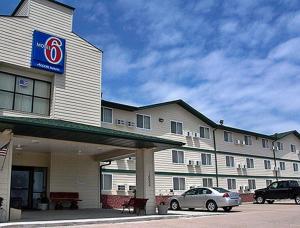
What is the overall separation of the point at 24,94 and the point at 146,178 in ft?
24.0

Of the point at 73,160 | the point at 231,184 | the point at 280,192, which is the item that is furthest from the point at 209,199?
the point at 231,184

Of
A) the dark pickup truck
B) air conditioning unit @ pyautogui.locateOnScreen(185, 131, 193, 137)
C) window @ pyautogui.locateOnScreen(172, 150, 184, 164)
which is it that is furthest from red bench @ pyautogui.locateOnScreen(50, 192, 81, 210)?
the dark pickup truck

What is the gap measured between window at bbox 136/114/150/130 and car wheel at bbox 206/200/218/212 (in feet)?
29.1

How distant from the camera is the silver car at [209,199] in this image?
21.0 meters

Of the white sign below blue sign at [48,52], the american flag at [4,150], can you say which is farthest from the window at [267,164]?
the american flag at [4,150]

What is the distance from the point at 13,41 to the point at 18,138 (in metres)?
5.53

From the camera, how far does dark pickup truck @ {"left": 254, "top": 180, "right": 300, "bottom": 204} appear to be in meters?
29.4

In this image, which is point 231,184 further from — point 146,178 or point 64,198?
point 64,198

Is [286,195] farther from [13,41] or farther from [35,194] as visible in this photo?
[13,41]

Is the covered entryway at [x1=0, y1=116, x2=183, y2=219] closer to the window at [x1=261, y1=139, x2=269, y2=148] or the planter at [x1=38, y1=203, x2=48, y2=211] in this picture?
the planter at [x1=38, y1=203, x2=48, y2=211]

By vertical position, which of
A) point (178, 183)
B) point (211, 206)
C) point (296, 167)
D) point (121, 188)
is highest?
point (296, 167)

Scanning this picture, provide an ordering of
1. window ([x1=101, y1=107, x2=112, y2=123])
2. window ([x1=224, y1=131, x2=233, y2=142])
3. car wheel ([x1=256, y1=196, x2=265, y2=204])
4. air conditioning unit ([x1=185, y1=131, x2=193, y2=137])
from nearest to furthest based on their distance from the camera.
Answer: window ([x1=101, y1=107, x2=112, y2=123]) < car wheel ([x1=256, y1=196, x2=265, y2=204]) < air conditioning unit ([x1=185, y1=131, x2=193, y2=137]) < window ([x1=224, y1=131, x2=233, y2=142])

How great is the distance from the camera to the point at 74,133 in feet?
51.3

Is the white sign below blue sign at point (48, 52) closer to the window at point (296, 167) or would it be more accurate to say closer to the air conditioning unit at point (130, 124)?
the air conditioning unit at point (130, 124)
